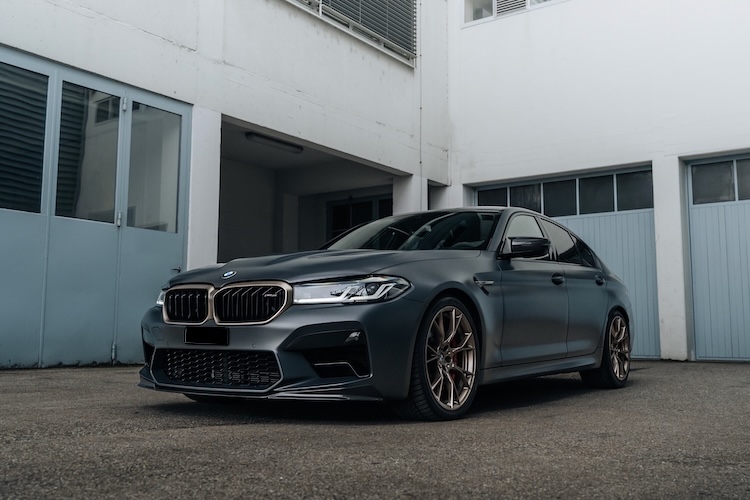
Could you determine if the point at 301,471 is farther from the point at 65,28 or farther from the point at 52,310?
the point at 65,28

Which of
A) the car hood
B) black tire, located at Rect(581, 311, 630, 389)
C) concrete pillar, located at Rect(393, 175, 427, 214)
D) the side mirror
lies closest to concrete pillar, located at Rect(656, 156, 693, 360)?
concrete pillar, located at Rect(393, 175, 427, 214)

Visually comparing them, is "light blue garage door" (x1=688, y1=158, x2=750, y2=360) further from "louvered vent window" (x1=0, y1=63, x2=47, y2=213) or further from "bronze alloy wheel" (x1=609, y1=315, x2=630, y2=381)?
"louvered vent window" (x1=0, y1=63, x2=47, y2=213)

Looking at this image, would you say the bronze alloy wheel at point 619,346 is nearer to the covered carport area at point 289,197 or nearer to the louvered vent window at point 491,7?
the covered carport area at point 289,197

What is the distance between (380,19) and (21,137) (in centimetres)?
779

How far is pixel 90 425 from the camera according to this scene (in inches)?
156

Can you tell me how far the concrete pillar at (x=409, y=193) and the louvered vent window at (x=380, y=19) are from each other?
2390mm

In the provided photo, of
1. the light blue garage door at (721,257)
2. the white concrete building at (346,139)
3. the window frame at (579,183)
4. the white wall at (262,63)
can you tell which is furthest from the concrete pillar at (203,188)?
→ the light blue garage door at (721,257)

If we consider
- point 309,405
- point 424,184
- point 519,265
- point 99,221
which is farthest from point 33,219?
point 424,184

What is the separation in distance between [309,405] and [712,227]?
33.7 ft

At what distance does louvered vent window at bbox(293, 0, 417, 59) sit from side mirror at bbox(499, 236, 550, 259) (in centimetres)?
853

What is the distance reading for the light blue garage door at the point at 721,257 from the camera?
12.9m

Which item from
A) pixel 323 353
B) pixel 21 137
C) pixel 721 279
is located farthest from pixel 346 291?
pixel 721 279

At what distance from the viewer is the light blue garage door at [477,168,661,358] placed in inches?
543

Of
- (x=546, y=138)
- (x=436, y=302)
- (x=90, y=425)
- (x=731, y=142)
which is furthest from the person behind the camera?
(x=546, y=138)
